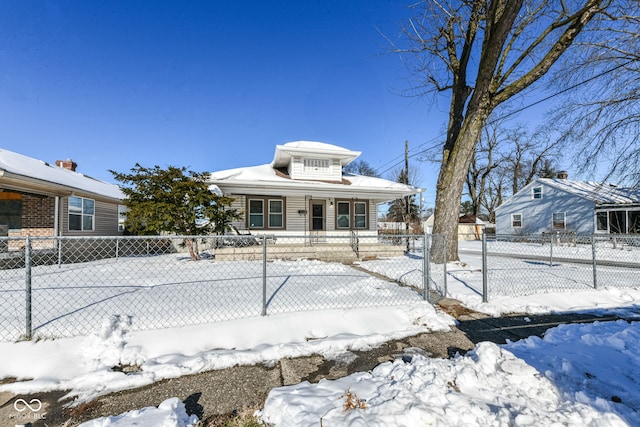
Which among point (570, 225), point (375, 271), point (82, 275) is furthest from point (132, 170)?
point (570, 225)

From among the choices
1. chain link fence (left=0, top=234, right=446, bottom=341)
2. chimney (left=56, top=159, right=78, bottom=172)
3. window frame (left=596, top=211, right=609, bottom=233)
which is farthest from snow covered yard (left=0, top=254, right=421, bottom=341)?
window frame (left=596, top=211, right=609, bottom=233)

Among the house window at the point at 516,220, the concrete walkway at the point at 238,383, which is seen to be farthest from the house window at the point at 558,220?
the concrete walkway at the point at 238,383

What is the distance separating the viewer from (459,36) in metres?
9.55

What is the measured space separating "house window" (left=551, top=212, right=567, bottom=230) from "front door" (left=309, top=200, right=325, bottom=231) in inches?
816

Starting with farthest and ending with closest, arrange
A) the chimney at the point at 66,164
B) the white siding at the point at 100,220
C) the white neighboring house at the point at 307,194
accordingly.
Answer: the chimney at the point at 66,164 < the white neighboring house at the point at 307,194 < the white siding at the point at 100,220

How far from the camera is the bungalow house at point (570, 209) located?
18.1 m

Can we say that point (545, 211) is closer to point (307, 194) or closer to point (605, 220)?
point (605, 220)

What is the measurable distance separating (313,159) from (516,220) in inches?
884

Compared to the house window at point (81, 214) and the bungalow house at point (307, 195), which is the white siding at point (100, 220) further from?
the bungalow house at point (307, 195)

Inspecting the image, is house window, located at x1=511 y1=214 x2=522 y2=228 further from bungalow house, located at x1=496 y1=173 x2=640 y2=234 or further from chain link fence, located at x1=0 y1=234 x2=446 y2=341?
chain link fence, located at x1=0 y1=234 x2=446 y2=341

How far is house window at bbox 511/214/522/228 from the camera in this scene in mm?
24859

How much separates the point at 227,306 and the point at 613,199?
87.6ft

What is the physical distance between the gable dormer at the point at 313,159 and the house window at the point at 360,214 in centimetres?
167

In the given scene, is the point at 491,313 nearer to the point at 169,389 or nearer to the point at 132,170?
the point at 169,389
